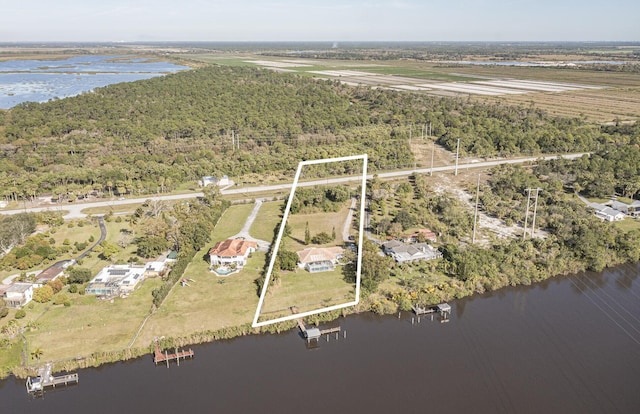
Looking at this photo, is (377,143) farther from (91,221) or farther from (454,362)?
(454,362)

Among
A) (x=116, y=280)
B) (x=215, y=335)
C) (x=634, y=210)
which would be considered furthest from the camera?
(x=634, y=210)

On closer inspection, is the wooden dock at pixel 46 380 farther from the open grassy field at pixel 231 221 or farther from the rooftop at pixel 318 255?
the open grassy field at pixel 231 221

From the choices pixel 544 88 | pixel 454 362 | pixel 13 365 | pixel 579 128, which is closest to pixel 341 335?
pixel 454 362

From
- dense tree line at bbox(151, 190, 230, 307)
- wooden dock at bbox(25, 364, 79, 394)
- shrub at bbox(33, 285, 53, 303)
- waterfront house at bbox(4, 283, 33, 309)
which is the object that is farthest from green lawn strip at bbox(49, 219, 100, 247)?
wooden dock at bbox(25, 364, 79, 394)

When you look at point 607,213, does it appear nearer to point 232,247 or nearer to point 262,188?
point 232,247

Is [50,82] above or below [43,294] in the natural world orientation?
above

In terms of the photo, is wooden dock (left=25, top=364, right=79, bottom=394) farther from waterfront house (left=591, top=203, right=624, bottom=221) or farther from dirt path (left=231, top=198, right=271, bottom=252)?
waterfront house (left=591, top=203, right=624, bottom=221)

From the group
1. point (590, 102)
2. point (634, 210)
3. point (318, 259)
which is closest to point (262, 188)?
point (318, 259)
